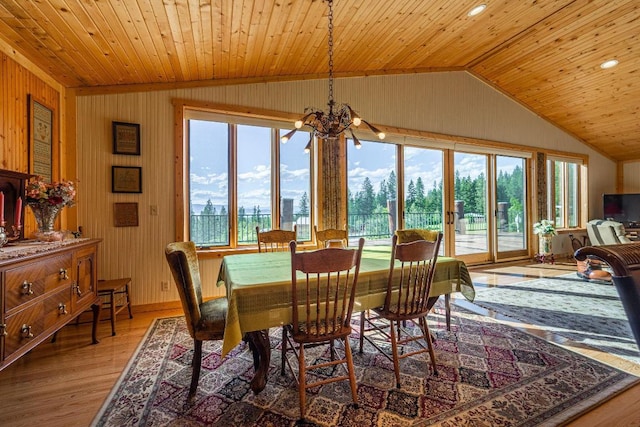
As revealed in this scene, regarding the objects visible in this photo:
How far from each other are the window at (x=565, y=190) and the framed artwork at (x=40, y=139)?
27.9ft

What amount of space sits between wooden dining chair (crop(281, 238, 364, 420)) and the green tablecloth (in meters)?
0.09

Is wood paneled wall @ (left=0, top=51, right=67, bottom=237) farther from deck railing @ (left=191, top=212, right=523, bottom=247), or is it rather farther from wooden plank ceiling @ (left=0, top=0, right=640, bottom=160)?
deck railing @ (left=191, top=212, right=523, bottom=247)

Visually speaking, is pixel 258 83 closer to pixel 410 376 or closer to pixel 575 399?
pixel 410 376

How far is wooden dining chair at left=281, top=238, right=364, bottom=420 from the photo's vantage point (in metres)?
1.63

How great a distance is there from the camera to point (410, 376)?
6.86ft

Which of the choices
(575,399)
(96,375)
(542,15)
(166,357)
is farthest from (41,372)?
(542,15)

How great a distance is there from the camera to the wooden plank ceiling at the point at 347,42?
2336 millimetres

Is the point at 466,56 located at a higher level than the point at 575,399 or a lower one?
higher

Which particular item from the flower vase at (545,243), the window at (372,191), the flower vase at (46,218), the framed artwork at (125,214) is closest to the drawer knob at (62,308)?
the flower vase at (46,218)

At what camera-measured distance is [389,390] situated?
193 cm

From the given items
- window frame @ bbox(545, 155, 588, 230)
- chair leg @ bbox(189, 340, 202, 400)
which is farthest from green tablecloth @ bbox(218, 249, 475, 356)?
window frame @ bbox(545, 155, 588, 230)

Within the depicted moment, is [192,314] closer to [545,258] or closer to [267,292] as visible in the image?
[267,292]

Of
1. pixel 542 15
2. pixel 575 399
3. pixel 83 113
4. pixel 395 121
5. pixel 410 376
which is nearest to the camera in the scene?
pixel 575 399

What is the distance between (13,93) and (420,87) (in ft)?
16.8
